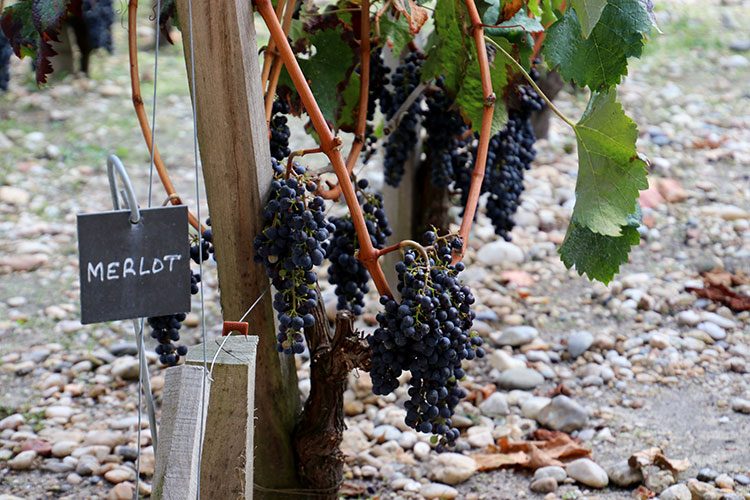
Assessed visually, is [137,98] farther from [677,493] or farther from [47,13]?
[677,493]

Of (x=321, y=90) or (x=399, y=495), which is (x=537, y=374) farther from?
(x=321, y=90)

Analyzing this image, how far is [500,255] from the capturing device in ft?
9.82

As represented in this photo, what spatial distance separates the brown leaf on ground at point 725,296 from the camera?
8.41 ft

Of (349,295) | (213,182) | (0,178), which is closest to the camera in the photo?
(213,182)

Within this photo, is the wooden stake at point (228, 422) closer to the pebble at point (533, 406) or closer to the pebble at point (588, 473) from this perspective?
the pebble at point (588, 473)

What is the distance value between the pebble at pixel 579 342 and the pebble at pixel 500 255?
0.57 meters

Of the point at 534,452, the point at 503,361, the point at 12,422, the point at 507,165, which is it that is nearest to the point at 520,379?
the point at 503,361

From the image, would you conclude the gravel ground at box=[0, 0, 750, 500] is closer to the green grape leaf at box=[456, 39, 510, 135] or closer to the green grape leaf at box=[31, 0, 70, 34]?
the green grape leaf at box=[456, 39, 510, 135]

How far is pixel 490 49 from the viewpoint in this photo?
5.49ft

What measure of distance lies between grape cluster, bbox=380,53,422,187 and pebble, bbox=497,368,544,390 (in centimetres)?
64

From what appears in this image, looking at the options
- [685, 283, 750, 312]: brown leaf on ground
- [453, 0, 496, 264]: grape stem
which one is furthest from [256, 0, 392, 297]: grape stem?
[685, 283, 750, 312]: brown leaf on ground

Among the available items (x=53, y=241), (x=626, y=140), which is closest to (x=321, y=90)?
(x=626, y=140)

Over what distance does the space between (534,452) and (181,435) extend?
107 centimetres

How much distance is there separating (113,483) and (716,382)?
Answer: 1601 millimetres
